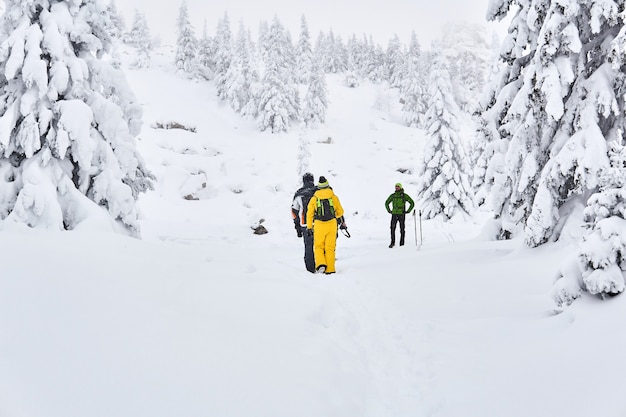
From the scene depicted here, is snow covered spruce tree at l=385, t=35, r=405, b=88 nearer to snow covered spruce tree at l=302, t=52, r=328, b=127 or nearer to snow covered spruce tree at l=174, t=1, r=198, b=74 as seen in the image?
snow covered spruce tree at l=302, t=52, r=328, b=127

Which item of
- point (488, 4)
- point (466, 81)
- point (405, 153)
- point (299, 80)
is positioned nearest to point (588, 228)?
point (488, 4)

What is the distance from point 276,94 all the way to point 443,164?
1253 inches

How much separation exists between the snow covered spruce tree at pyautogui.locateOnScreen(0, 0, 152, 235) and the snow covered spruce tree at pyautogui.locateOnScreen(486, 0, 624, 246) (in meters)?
9.38

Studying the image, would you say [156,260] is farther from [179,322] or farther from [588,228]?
[588,228]

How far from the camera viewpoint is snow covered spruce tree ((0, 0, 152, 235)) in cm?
841

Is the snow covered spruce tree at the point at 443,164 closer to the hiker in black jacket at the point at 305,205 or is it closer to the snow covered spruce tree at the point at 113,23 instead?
the hiker in black jacket at the point at 305,205

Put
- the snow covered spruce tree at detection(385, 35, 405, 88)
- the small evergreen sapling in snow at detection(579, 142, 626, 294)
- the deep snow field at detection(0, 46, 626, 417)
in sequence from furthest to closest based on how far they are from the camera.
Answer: the snow covered spruce tree at detection(385, 35, 405, 88), the small evergreen sapling in snow at detection(579, 142, 626, 294), the deep snow field at detection(0, 46, 626, 417)

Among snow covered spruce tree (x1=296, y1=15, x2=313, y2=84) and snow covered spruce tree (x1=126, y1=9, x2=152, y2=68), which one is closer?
snow covered spruce tree (x1=126, y1=9, x2=152, y2=68)

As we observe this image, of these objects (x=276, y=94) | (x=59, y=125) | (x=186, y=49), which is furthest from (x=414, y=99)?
(x=59, y=125)

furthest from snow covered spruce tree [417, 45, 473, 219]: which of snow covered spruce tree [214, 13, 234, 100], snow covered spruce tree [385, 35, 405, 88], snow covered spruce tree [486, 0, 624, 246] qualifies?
snow covered spruce tree [385, 35, 405, 88]

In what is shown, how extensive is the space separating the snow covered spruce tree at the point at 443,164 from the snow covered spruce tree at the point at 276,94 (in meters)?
27.3

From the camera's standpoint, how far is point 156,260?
6.45 meters

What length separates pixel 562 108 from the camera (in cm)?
767

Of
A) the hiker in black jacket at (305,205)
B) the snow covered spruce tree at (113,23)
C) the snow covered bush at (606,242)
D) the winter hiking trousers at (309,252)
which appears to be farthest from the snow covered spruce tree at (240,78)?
the snow covered bush at (606,242)
